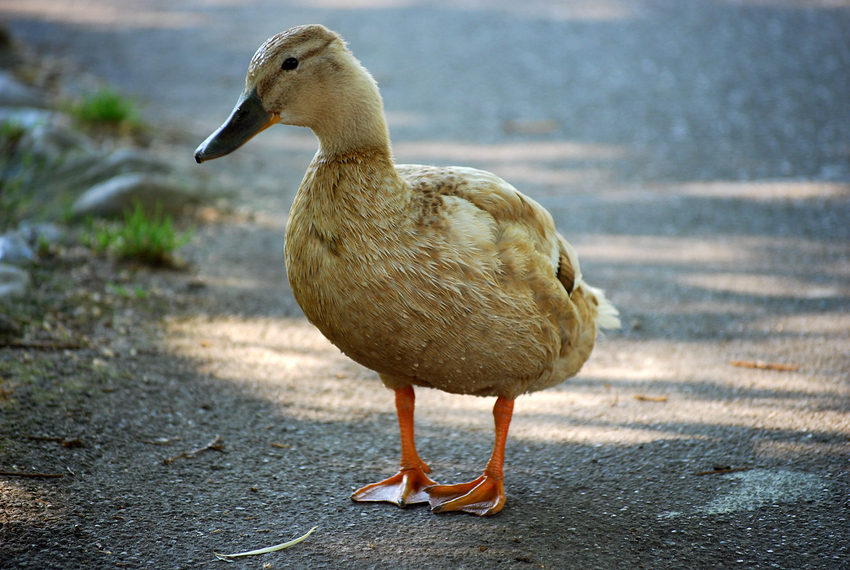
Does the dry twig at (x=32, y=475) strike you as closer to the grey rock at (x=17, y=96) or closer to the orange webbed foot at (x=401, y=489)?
the orange webbed foot at (x=401, y=489)

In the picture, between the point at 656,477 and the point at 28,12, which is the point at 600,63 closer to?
the point at 656,477

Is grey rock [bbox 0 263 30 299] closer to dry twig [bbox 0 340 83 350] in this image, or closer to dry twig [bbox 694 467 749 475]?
dry twig [bbox 0 340 83 350]

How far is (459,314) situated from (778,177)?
189 inches

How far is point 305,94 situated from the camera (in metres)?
2.67

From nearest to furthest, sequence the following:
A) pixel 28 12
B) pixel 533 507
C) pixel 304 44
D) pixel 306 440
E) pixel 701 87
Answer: pixel 304 44, pixel 533 507, pixel 306 440, pixel 701 87, pixel 28 12

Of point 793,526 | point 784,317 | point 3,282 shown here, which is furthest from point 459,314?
point 3,282

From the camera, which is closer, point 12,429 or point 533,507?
point 533,507

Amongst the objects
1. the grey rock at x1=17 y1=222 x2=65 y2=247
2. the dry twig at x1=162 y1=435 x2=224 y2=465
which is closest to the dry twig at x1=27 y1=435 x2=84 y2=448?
the dry twig at x1=162 y1=435 x2=224 y2=465

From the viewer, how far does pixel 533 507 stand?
2961 mm

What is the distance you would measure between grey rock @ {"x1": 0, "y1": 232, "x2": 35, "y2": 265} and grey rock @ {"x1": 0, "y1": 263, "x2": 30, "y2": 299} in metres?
0.14

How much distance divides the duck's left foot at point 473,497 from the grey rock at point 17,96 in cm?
656

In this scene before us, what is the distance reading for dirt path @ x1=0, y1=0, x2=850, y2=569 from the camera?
275 cm

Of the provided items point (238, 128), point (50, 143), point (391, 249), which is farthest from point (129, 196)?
point (391, 249)

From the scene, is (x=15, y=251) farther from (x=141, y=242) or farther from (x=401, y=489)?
(x=401, y=489)
